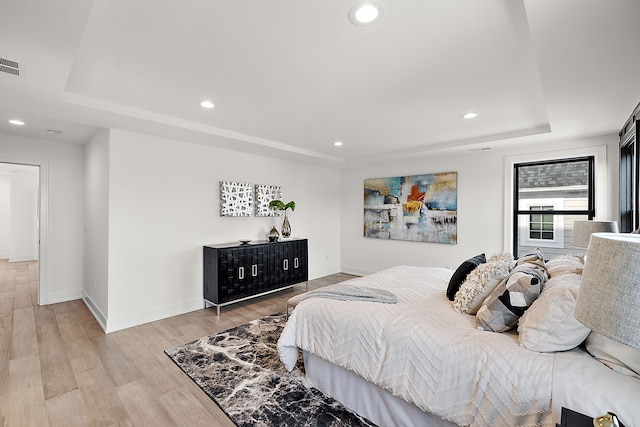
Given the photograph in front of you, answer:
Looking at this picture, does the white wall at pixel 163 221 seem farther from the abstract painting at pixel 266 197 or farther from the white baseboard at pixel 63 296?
the white baseboard at pixel 63 296

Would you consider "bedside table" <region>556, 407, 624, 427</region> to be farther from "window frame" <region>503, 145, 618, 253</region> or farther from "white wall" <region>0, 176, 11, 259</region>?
"white wall" <region>0, 176, 11, 259</region>

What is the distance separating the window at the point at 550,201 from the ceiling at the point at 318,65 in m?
0.65

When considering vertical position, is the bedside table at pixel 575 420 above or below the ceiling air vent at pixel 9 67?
below

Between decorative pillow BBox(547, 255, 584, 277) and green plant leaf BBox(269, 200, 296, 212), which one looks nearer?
decorative pillow BBox(547, 255, 584, 277)

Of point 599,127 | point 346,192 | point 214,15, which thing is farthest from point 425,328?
point 346,192

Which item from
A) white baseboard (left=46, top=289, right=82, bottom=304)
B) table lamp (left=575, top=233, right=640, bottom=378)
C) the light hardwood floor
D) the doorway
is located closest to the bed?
table lamp (left=575, top=233, right=640, bottom=378)

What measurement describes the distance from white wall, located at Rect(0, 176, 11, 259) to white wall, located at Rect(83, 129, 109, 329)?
5632 millimetres

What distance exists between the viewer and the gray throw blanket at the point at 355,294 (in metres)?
2.29

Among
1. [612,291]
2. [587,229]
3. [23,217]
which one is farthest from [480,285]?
[23,217]

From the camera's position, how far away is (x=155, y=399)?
2205mm

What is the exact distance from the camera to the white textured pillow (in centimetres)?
141

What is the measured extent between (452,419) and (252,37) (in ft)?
7.96

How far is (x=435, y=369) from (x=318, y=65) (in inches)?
82.8

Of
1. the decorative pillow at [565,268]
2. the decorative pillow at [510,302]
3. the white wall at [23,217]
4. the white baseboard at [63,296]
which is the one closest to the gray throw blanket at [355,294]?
the decorative pillow at [510,302]
